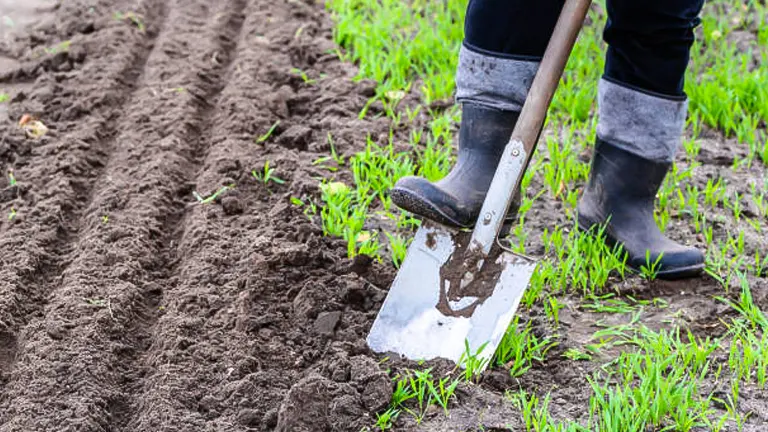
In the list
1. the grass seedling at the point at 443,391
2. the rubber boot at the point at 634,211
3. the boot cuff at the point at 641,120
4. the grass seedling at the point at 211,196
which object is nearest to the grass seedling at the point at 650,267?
the rubber boot at the point at 634,211

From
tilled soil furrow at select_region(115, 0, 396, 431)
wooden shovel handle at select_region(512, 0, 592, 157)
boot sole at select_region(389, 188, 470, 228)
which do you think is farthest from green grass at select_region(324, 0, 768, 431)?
wooden shovel handle at select_region(512, 0, 592, 157)

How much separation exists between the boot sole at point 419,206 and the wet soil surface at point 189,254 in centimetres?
25

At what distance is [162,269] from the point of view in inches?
118

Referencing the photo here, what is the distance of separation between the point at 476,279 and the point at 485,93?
570mm

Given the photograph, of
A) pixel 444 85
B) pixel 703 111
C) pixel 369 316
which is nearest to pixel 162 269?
pixel 369 316

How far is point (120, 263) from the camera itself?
9.66 ft

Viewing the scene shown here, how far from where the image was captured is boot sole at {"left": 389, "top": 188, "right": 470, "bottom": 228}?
9.11ft

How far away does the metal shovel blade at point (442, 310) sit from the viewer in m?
2.60

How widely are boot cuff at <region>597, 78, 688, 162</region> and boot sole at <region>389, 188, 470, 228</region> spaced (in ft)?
1.96

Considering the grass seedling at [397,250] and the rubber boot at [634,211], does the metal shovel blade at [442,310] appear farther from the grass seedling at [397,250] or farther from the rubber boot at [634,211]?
the rubber boot at [634,211]

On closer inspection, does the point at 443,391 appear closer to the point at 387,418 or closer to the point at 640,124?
the point at 387,418

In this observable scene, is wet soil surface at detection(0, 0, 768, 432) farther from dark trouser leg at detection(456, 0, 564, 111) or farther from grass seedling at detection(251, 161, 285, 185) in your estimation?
dark trouser leg at detection(456, 0, 564, 111)

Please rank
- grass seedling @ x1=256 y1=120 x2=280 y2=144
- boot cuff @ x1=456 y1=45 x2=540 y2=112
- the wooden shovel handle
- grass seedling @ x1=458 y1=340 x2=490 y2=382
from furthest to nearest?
grass seedling @ x1=256 y1=120 x2=280 y2=144, boot cuff @ x1=456 y1=45 x2=540 y2=112, the wooden shovel handle, grass seedling @ x1=458 y1=340 x2=490 y2=382

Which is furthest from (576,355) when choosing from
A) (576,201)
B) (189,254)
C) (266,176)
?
Answer: (266,176)
